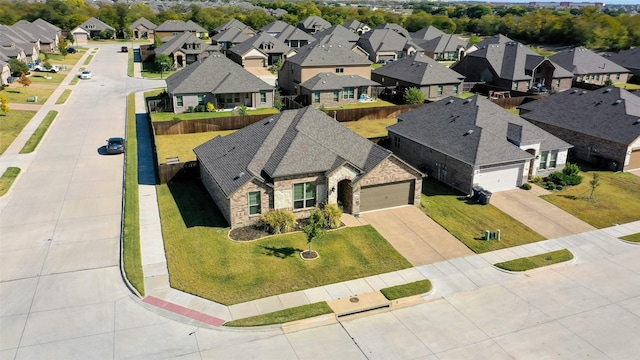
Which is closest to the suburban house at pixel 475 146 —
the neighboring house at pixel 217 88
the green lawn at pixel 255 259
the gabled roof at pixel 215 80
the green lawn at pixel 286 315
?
the green lawn at pixel 255 259

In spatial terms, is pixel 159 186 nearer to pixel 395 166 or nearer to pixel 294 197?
pixel 294 197

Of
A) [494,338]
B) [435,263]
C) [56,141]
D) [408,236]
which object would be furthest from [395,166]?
[56,141]

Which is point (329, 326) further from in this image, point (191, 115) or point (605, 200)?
point (191, 115)

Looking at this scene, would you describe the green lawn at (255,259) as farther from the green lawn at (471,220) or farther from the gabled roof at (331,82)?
the gabled roof at (331,82)

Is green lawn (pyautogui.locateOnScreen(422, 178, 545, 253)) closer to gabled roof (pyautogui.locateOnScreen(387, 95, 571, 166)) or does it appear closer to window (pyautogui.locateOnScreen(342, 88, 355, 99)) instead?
gabled roof (pyautogui.locateOnScreen(387, 95, 571, 166))

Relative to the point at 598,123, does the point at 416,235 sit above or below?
below

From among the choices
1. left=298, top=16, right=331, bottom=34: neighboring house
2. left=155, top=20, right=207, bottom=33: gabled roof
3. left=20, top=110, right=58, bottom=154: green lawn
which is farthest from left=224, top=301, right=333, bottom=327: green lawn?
left=298, top=16, right=331, bottom=34: neighboring house

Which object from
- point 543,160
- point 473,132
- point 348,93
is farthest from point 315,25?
point 473,132
